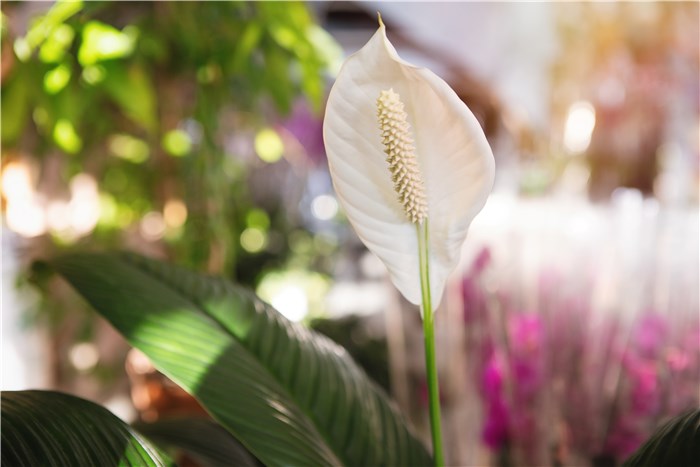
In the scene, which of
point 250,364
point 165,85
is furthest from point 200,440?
point 165,85

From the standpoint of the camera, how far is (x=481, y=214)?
852 mm

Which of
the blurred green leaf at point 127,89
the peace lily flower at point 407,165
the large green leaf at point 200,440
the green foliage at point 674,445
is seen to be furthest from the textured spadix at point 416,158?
the blurred green leaf at point 127,89

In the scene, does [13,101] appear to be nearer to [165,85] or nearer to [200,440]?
[165,85]

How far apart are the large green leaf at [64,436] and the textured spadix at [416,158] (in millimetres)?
181

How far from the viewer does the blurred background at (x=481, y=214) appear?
71cm

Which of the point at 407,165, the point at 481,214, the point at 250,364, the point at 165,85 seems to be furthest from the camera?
the point at 165,85

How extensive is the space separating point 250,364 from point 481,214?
0.40 metres

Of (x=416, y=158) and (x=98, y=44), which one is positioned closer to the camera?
(x=416, y=158)

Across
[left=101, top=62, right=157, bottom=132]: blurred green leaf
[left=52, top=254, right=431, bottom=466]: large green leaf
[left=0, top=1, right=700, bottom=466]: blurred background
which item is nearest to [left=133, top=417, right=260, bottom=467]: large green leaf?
[left=52, top=254, right=431, bottom=466]: large green leaf

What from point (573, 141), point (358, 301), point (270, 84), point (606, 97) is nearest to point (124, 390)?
point (358, 301)

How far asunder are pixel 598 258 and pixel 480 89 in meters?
1.07

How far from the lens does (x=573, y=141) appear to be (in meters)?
1.05

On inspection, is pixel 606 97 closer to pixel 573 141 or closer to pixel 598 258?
pixel 573 141

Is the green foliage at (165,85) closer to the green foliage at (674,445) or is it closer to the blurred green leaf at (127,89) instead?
the blurred green leaf at (127,89)
